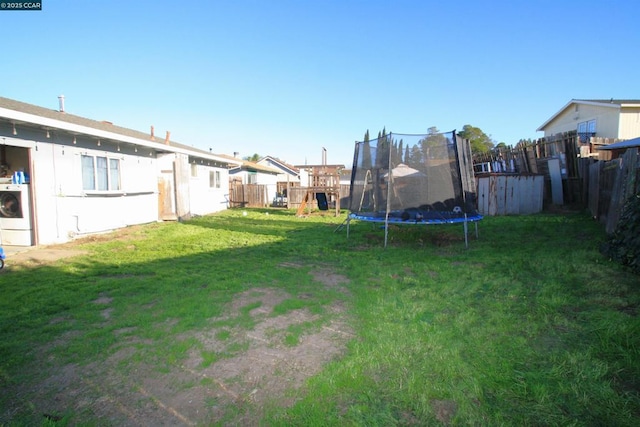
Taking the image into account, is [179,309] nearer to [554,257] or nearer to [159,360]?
[159,360]

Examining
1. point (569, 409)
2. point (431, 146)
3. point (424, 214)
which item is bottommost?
point (569, 409)

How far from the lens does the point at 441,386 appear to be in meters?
2.21

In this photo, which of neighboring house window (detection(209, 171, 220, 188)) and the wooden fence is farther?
neighboring house window (detection(209, 171, 220, 188))

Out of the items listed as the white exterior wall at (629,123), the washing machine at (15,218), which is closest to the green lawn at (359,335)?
the washing machine at (15,218)

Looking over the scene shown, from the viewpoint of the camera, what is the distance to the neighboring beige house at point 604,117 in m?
18.0

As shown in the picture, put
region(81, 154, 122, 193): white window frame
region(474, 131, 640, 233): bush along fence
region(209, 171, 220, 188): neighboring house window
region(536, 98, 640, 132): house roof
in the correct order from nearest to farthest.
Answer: region(81, 154, 122, 193): white window frame < region(474, 131, 640, 233): bush along fence < region(209, 171, 220, 188): neighboring house window < region(536, 98, 640, 132): house roof

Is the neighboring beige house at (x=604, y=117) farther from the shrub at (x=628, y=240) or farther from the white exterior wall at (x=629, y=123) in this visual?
the shrub at (x=628, y=240)

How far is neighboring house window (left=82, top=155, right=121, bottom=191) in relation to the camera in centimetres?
890

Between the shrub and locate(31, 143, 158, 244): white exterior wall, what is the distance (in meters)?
10.8

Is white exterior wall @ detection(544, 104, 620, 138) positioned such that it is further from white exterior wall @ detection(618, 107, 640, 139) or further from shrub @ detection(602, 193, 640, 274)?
shrub @ detection(602, 193, 640, 274)

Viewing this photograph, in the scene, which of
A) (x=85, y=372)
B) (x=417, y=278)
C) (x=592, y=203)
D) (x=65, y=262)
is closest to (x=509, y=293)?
(x=417, y=278)

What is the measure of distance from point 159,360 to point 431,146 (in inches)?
273

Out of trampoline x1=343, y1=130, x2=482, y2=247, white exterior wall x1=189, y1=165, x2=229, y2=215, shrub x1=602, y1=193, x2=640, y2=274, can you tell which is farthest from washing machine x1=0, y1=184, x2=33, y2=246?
shrub x1=602, y1=193, x2=640, y2=274

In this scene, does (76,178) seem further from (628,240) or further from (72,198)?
(628,240)
